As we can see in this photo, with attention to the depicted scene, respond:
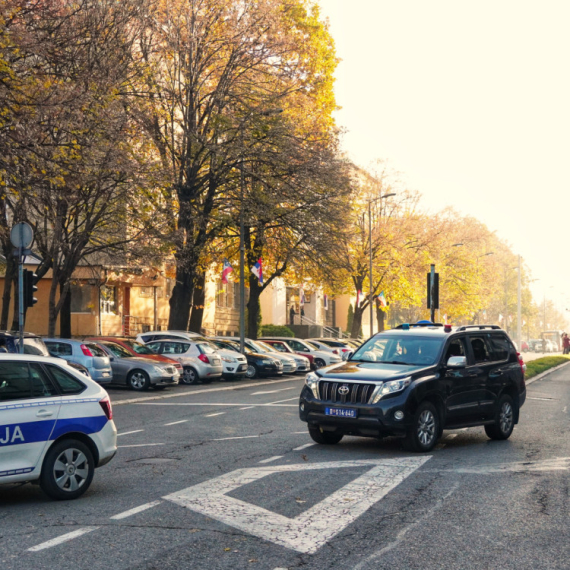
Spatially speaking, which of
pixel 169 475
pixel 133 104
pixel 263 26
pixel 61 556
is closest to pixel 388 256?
pixel 263 26

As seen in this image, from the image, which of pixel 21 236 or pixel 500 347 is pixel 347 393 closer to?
pixel 500 347

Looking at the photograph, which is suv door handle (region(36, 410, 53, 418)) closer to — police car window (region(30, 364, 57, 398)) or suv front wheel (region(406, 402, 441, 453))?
police car window (region(30, 364, 57, 398))

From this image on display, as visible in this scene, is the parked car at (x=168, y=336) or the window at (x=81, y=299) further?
the window at (x=81, y=299)

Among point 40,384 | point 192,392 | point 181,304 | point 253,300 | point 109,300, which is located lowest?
point 192,392

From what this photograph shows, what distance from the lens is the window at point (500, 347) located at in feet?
46.6

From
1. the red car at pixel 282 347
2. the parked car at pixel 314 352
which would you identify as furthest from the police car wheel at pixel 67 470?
the parked car at pixel 314 352

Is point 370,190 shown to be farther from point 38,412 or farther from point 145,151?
point 38,412

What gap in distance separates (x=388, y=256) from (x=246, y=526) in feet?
158

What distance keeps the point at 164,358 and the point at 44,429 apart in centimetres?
1799

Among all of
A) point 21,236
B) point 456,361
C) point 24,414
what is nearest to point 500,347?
point 456,361

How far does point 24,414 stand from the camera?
8.33 m

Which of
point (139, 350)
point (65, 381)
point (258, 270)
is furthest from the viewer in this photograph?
point (258, 270)

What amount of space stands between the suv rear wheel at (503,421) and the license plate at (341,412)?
2828 millimetres

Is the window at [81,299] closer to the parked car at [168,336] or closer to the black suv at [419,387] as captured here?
the parked car at [168,336]
